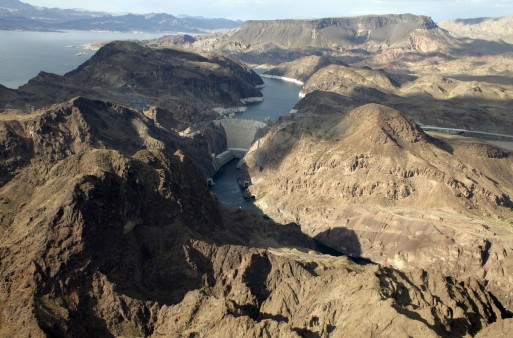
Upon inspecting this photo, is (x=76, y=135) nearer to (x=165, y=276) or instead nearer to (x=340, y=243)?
(x=165, y=276)

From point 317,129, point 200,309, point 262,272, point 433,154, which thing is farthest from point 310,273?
point 317,129

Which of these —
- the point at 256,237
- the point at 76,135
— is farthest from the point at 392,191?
the point at 76,135

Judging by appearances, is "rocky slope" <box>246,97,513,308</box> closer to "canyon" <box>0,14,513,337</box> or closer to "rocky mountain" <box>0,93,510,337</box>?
"canyon" <box>0,14,513,337</box>

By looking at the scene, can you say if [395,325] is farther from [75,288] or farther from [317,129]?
[317,129]

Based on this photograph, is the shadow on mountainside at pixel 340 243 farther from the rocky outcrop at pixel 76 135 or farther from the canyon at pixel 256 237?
the rocky outcrop at pixel 76 135

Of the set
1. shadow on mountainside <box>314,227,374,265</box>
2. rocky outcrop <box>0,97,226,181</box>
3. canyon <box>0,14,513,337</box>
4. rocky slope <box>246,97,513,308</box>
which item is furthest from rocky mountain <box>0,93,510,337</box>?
rocky slope <box>246,97,513,308</box>

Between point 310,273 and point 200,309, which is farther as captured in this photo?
point 310,273

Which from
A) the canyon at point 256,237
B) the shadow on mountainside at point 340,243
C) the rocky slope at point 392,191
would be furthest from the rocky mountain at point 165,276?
the rocky slope at point 392,191
